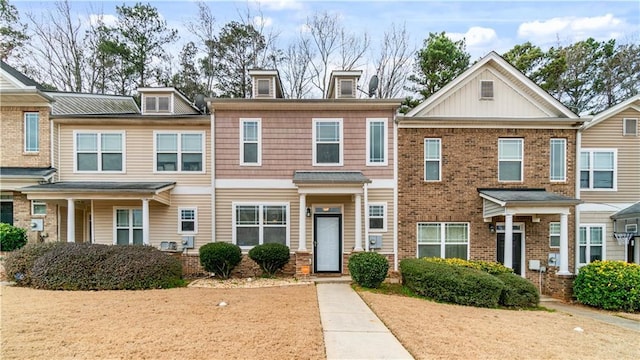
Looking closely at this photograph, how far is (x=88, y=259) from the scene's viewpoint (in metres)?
9.81

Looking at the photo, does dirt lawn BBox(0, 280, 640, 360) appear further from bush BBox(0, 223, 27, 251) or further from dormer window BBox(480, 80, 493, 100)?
dormer window BBox(480, 80, 493, 100)

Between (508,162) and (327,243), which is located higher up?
(508,162)

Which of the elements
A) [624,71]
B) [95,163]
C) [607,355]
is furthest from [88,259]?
[624,71]


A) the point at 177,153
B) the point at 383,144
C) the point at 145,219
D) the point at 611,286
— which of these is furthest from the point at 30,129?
the point at 611,286

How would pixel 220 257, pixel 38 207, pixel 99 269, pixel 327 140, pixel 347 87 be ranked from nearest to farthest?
pixel 99 269 → pixel 220 257 → pixel 38 207 → pixel 327 140 → pixel 347 87

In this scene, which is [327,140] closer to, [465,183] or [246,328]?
[465,183]

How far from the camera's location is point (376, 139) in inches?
496

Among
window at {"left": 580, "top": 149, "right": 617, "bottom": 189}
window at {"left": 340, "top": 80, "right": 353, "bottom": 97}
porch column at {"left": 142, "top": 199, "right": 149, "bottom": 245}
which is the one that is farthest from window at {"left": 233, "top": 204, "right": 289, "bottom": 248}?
window at {"left": 580, "top": 149, "right": 617, "bottom": 189}

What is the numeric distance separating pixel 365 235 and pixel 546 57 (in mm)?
18666

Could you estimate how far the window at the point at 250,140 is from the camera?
41.1 ft

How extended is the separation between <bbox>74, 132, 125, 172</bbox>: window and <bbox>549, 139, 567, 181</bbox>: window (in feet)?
48.6

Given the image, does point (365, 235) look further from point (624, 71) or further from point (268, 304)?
point (624, 71)

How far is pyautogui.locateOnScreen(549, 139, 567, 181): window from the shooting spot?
12.8 m

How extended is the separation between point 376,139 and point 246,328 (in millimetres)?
8185
